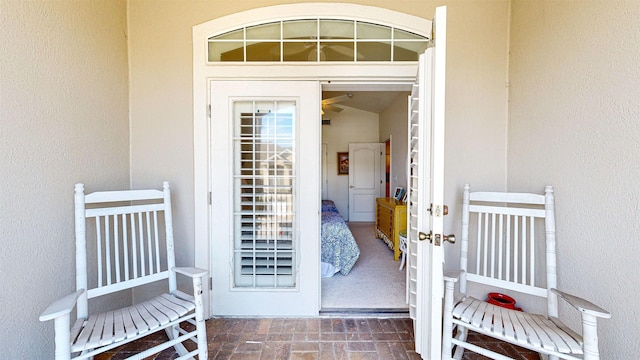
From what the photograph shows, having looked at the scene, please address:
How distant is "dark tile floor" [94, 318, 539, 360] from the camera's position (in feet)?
5.80

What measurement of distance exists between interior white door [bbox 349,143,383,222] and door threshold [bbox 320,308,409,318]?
4170 mm

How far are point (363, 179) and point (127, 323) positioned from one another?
18.2 feet

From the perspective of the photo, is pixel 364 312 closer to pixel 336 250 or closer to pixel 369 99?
pixel 336 250

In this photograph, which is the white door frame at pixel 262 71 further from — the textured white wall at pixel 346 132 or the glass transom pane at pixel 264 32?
the textured white wall at pixel 346 132

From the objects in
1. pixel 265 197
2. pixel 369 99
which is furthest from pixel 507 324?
pixel 369 99

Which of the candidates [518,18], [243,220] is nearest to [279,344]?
[243,220]

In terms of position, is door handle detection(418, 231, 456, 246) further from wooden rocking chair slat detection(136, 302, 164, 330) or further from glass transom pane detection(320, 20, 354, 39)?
Answer: glass transom pane detection(320, 20, 354, 39)

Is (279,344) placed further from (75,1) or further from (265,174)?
(75,1)

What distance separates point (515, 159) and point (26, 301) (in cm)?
330

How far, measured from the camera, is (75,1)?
5.53ft

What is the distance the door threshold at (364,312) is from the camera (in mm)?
2229

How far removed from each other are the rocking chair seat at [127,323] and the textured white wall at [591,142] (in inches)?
91.3

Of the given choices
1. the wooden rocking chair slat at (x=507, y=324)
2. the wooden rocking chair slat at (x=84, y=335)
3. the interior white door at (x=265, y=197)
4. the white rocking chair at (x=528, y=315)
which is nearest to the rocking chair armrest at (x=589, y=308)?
the white rocking chair at (x=528, y=315)

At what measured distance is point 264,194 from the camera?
222 cm
